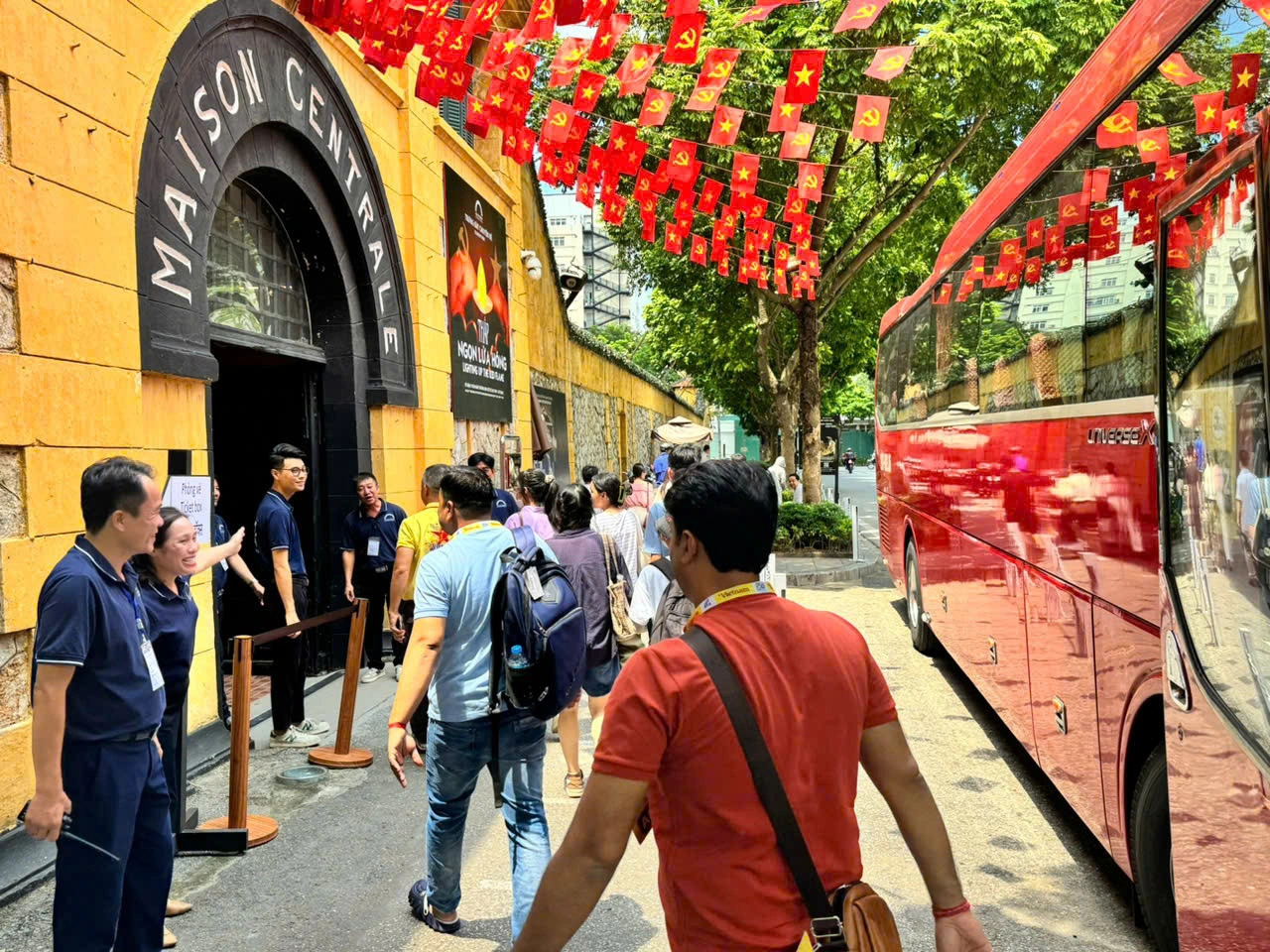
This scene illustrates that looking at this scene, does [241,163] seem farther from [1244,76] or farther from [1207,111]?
[1244,76]

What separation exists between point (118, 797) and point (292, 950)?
47.1 inches

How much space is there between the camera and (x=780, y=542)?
693 inches

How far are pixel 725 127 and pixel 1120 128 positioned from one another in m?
5.69

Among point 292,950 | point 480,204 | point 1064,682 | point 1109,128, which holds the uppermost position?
point 480,204

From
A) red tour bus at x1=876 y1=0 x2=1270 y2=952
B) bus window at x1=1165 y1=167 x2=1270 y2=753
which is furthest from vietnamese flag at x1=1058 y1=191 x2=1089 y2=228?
bus window at x1=1165 y1=167 x2=1270 y2=753

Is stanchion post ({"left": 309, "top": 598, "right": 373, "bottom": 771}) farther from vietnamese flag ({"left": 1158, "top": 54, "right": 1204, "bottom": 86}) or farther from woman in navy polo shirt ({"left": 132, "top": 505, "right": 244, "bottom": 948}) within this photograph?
vietnamese flag ({"left": 1158, "top": 54, "right": 1204, "bottom": 86})

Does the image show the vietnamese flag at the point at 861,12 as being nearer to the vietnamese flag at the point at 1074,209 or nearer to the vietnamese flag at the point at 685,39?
the vietnamese flag at the point at 685,39

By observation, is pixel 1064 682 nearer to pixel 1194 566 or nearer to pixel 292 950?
pixel 1194 566

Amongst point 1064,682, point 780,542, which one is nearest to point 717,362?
point 780,542

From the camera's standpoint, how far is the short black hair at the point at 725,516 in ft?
6.44

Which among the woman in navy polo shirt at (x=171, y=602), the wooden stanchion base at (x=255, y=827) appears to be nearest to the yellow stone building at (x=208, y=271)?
the wooden stanchion base at (x=255, y=827)

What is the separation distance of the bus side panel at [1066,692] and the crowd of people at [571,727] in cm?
166

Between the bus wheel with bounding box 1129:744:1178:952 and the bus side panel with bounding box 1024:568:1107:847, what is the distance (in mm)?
392

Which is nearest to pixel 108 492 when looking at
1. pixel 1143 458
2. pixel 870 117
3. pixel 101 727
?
pixel 101 727
